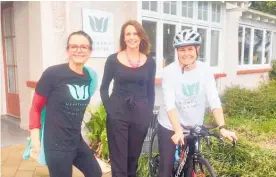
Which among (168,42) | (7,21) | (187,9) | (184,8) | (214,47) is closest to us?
(7,21)

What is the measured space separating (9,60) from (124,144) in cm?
429

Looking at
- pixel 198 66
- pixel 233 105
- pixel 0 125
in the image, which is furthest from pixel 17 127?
pixel 233 105

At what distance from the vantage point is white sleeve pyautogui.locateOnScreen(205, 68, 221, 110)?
2664mm

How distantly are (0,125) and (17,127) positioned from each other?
15.0 inches

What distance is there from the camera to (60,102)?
231cm

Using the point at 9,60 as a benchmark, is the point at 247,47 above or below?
above

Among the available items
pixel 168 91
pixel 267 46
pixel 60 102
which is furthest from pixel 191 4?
pixel 267 46

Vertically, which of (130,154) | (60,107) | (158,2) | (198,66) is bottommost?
(130,154)

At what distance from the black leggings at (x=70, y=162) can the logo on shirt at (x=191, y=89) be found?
1046mm

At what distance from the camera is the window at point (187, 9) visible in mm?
7465

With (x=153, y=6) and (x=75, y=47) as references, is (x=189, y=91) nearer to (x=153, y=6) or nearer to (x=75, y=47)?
(x=75, y=47)

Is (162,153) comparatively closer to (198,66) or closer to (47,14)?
(198,66)

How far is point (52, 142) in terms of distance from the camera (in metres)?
2.31

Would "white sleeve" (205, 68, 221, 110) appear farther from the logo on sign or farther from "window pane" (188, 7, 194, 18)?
"window pane" (188, 7, 194, 18)
